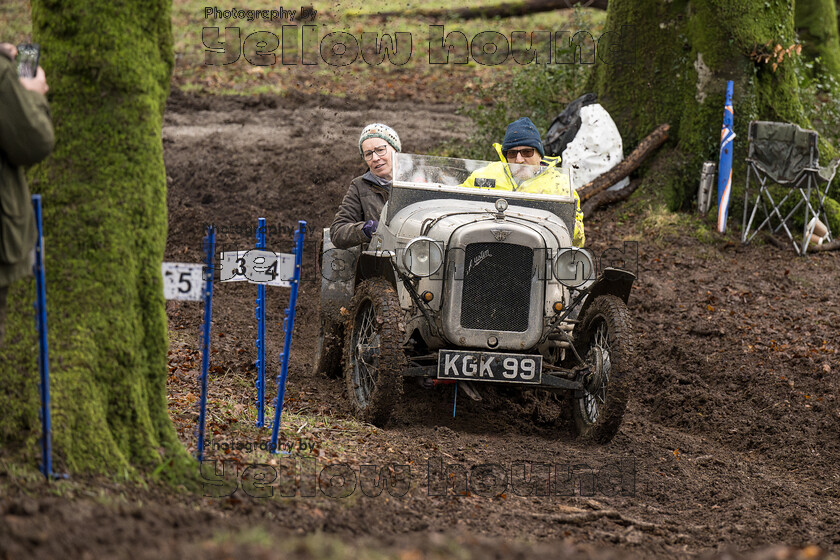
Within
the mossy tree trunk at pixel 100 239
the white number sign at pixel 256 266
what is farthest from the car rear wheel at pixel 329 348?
the mossy tree trunk at pixel 100 239

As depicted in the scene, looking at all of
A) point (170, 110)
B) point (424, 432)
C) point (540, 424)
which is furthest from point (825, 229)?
point (170, 110)

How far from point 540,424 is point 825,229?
554 centimetres

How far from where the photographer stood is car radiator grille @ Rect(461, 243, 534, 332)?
20.7 feet

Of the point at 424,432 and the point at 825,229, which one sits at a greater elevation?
the point at 825,229

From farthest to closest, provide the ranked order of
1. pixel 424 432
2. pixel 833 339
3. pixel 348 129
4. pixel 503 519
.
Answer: pixel 348 129 → pixel 833 339 → pixel 424 432 → pixel 503 519

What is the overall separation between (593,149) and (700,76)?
1.59 m

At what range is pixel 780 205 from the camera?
35.9 feet

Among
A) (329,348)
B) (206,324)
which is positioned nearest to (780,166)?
(329,348)

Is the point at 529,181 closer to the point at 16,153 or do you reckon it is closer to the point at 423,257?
the point at 423,257

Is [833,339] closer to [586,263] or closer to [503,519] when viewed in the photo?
[586,263]

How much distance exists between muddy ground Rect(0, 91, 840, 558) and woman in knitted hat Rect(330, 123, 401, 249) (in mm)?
1366

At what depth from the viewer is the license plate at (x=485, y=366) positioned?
6055 millimetres

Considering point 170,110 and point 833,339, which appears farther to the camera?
point 170,110

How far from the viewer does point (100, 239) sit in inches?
161
